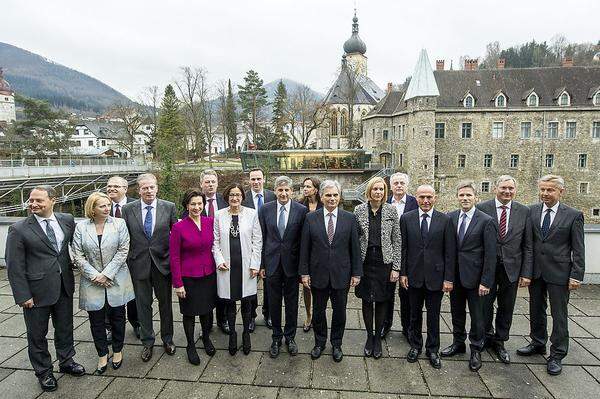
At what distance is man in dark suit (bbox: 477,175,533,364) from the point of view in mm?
3719

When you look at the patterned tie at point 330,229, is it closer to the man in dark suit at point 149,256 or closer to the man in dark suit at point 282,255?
the man in dark suit at point 282,255

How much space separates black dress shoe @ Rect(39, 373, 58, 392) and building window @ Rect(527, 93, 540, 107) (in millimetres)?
37919

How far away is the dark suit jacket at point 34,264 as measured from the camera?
127 inches

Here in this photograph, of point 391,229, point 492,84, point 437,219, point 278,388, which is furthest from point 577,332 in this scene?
point 492,84

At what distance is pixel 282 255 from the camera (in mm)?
3889

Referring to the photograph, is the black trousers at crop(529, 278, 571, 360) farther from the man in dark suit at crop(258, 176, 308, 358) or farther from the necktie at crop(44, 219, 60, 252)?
the necktie at crop(44, 219, 60, 252)

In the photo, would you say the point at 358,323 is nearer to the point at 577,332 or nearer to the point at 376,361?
the point at 376,361

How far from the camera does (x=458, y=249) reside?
3.72 metres

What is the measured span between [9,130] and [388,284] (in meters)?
47.0

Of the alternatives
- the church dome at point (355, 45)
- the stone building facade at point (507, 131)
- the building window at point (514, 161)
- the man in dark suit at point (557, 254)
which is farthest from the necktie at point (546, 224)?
the church dome at point (355, 45)

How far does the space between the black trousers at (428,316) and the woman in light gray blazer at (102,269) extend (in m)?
3.04

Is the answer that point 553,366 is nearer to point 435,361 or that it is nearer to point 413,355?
point 435,361

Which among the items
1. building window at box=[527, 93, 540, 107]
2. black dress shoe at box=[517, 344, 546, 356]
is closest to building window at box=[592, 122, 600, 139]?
building window at box=[527, 93, 540, 107]

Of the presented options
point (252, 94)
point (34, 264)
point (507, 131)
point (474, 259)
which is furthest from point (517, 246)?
point (252, 94)
